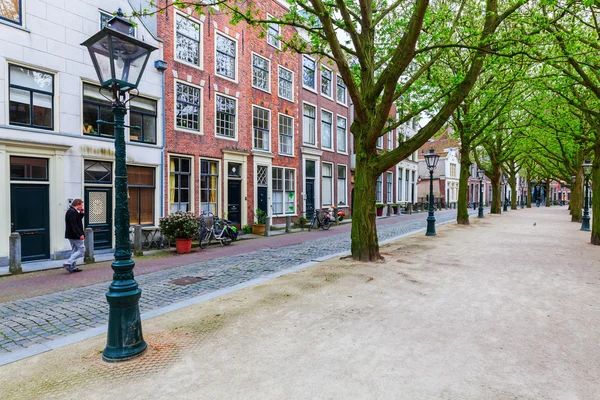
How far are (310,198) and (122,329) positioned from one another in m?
18.9

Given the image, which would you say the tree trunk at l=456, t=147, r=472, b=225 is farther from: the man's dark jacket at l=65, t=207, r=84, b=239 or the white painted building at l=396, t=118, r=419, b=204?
the man's dark jacket at l=65, t=207, r=84, b=239

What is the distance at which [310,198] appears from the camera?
22.5 m

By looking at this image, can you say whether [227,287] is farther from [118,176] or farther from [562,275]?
[562,275]

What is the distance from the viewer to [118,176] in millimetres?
4098

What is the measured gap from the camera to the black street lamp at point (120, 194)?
3889 mm

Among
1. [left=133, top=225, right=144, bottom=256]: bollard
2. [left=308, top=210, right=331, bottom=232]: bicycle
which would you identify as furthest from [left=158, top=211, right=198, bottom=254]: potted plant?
A: [left=308, top=210, right=331, bottom=232]: bicycle

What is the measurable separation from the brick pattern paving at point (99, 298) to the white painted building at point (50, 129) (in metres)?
4.14

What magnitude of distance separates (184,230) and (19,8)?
775cm

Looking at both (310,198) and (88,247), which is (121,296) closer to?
(88,247)

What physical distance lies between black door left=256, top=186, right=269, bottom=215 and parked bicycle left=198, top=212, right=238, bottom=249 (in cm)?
445

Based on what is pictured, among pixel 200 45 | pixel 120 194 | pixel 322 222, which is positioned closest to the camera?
pixel 120 194

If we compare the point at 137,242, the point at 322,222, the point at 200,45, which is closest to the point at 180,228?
the point at 137,242

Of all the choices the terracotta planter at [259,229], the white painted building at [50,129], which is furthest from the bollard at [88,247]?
the terracotta planter at [259,229]

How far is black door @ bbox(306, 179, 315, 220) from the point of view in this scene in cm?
2219
